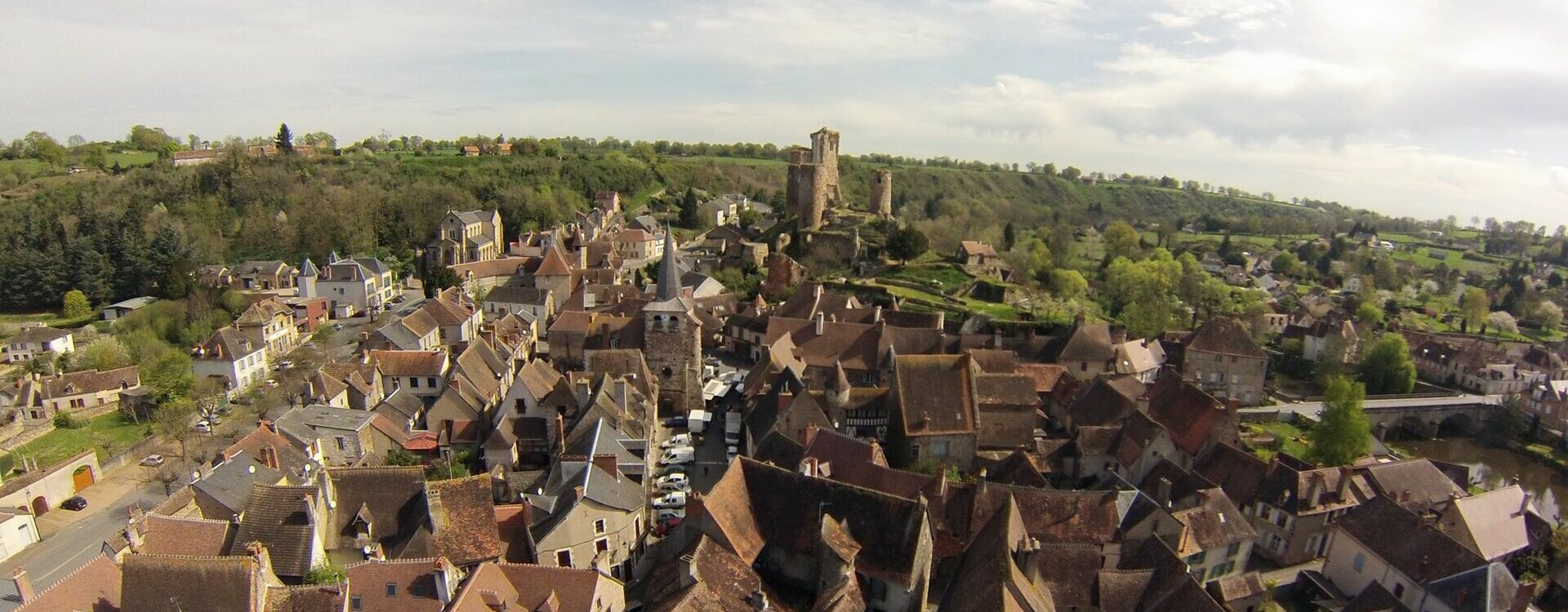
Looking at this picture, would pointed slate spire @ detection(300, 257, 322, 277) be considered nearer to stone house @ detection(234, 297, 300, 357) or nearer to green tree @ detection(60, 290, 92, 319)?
stone house @ detection(234, 297, 300, 357)

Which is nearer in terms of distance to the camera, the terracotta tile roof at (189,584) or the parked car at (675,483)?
the terracotta tile roof at (189,584)

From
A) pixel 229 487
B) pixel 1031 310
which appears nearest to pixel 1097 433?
pixel 1031 310

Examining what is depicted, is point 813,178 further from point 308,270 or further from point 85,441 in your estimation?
point 85,441

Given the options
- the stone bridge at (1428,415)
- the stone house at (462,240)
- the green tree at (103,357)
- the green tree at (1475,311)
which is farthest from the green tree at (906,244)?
the green tree at (1475,311)

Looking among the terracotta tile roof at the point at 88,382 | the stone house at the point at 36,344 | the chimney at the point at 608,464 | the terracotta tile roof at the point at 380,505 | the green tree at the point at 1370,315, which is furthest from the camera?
the green tree at the point at 1370,315

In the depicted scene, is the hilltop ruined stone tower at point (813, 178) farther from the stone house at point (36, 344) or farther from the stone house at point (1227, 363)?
the stone house at point (36, 344)

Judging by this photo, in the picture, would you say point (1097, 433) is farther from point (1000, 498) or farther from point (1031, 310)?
point (1031, 310)
